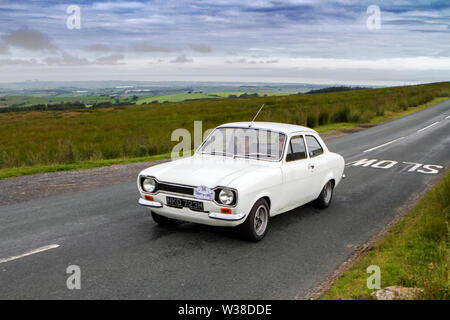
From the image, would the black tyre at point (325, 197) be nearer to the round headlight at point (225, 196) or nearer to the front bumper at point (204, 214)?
the front bumper at point (204, 214)

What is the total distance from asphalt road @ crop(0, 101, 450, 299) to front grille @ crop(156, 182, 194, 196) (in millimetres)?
776

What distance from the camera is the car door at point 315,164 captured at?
7113mm

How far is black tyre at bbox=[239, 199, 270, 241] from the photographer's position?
563 centimetres

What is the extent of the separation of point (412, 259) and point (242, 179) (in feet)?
7.86

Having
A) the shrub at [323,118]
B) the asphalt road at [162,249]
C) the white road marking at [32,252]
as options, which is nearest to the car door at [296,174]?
the asphalt road at [162,249]

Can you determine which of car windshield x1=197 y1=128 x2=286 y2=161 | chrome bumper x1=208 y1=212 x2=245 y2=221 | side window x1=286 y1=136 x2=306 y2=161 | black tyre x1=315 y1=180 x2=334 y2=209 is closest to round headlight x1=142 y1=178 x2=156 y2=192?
chrome bumper x1=208 y1=212 x2=245 y2=221

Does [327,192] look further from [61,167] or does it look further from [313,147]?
[61,167]

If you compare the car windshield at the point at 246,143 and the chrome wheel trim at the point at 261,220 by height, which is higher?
the car windshield at the point at 246,143

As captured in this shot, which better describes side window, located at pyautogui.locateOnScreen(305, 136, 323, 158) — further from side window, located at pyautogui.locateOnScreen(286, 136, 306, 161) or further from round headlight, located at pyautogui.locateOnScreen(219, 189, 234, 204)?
round headlight, located at pyautogui.locateOnScreen(219, 189, 234, 204)

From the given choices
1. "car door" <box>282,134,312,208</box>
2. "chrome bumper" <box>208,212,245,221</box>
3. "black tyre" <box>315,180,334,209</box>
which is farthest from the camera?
"black tyre" <box>315,180,334,209</box>

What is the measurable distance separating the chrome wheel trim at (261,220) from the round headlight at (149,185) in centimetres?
157

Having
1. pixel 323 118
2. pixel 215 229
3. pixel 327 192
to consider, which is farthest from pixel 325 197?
pixel 323 118
